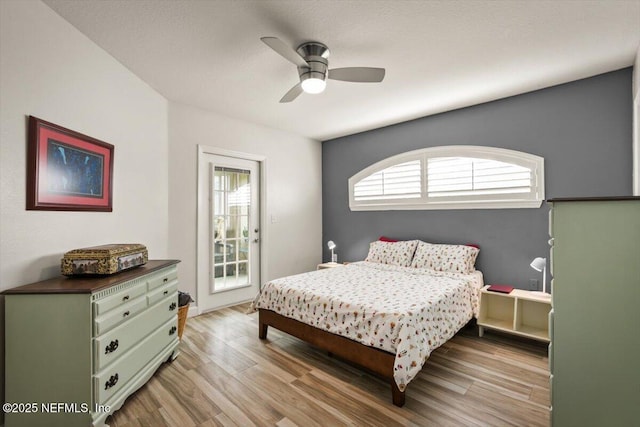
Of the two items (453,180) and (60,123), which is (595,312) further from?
(60,123)

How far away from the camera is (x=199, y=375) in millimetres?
2350

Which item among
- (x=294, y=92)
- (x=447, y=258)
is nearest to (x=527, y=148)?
(x=447, y=258)

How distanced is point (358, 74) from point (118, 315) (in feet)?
7.77

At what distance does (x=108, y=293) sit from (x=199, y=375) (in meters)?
1.02

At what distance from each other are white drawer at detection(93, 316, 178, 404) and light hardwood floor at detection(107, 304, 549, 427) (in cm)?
21

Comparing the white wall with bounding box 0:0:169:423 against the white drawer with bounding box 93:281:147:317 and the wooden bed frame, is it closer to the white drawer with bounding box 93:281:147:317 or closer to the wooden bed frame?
the white drawer with bounding box 93:281:147:317

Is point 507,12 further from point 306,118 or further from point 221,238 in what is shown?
point 221,238

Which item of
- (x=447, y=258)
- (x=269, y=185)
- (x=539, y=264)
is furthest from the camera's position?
(x=269, y=185)

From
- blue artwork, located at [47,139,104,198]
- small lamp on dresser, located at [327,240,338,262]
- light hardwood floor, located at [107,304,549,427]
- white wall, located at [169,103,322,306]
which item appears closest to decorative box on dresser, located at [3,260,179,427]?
light hardwood floor, located at [107,304,549,427]

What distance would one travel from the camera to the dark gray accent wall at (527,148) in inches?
110

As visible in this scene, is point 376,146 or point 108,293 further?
point 376,146

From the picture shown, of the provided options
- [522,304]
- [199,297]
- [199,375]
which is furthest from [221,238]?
[522,304]

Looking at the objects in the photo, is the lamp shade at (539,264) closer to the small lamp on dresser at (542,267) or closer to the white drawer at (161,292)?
the small lamp on dresser at (542,267)

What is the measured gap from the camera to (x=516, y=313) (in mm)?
2914
